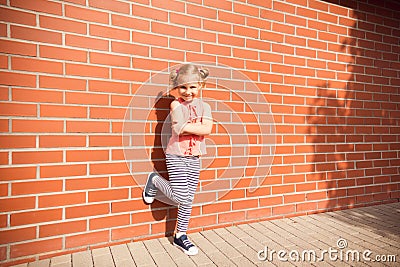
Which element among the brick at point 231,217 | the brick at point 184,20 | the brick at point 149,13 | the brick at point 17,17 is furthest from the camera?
the brick at point 231,217

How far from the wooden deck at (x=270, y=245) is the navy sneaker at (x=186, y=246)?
41mm

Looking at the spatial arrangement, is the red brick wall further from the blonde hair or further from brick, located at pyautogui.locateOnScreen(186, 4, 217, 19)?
the blonde hair

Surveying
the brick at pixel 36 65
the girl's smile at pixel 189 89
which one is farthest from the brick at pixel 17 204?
the girl's smile at pixel 189 89

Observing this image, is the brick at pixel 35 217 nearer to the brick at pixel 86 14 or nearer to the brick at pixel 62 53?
the brick at pixel 62 53

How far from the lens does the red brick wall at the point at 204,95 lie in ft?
6.63

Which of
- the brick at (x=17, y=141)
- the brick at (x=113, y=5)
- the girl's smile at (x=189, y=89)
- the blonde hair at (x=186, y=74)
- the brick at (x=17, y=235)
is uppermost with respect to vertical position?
the brick at (x=113, y=5)

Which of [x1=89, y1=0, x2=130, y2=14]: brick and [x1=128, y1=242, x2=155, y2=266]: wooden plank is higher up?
[x1=89, y1=0, x2=130, y2=14]: brick

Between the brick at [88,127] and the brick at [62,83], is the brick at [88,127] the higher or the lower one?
the lower one

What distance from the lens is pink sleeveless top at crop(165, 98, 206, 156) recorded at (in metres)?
2.23

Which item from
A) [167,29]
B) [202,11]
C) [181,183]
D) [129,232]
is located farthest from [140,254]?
[202,11]

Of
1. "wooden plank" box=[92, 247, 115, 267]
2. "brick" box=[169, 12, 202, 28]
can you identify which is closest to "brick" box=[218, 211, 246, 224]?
"wooden plank" box=[92, 247, 115, 267]

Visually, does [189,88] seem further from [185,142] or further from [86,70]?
[86,70]

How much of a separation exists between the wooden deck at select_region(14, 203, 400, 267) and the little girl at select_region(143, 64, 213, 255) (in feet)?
0.67

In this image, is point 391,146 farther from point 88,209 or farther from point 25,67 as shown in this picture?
point 25,67
